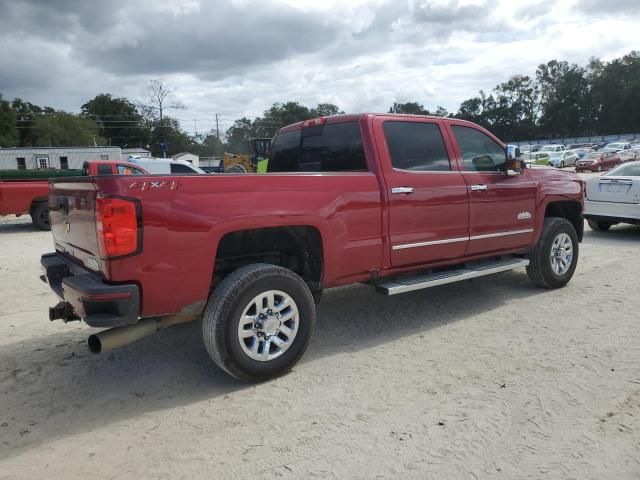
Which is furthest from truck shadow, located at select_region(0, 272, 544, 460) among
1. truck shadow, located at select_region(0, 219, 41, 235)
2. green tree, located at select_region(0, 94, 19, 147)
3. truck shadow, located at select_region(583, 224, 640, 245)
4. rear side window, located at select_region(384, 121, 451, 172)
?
green tree, located at select_region(0, 94, 19, 147)

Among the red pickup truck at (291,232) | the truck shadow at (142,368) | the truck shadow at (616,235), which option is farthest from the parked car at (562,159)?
the truck shadow at (142,368)

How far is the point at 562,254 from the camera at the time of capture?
6.18 meters

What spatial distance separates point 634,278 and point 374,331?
12.9 ft

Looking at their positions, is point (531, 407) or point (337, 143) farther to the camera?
point (337, 143)

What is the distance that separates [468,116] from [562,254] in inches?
4369

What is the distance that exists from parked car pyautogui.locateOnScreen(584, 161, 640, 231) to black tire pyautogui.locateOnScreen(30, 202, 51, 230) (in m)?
12.2

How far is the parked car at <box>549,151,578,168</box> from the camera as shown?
3807 centimetres

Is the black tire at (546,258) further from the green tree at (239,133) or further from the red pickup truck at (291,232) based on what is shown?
the green tree at (239,133)

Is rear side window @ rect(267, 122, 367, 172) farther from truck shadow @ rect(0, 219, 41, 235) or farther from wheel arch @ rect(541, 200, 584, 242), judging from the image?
truck shadow @ rect(0, 219, 41, 235)

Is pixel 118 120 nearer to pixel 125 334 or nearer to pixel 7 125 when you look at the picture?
pixel 7 125

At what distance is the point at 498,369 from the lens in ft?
12.7

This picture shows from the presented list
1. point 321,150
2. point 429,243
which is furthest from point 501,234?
point 321,150

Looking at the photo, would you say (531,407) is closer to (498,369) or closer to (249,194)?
(498,369)

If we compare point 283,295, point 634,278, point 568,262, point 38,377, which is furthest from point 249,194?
point 634,278
